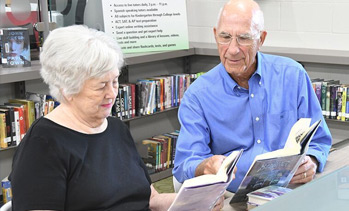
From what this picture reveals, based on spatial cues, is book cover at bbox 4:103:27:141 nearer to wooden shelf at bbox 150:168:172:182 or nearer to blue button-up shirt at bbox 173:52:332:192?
wooden shelf at bbox 150:168:172:182

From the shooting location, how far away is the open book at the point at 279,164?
1838mm

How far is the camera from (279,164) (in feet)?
6.23

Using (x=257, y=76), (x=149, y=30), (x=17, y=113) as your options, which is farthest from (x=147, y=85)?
(x=257, y=76)

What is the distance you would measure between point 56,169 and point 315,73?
135 inches

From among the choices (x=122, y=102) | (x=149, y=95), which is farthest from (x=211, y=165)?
(x=149, y=95)

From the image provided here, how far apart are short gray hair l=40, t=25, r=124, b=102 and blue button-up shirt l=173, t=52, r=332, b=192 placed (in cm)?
67

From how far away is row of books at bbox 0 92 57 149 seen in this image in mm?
3936

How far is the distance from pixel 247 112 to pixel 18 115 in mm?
2066

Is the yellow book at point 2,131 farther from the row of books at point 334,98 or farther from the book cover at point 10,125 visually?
the row of books at point 334,98

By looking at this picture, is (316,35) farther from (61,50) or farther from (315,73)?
(61,50)

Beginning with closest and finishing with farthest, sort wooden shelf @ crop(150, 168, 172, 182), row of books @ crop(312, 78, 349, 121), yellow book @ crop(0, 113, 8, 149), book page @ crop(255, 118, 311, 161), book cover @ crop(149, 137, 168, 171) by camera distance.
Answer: book page @ crop(255, 118, 311, 161) < yellow book @ crop(0, 113, 8, 149) < row of books @ crop(312, 78, 349, 121) < wooden shelf @ crop(150, 168, 172, 182) < book cover @ crop(149, 137, 168, 171)

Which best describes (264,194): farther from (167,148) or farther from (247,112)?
(167,148)

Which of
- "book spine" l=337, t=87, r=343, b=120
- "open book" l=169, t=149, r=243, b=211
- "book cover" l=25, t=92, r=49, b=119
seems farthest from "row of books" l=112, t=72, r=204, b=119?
"open book" l=169, t=149, r=243, b=211

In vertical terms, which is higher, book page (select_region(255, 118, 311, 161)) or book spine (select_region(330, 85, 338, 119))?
book page (select_region(255, 118, 311, 161))
